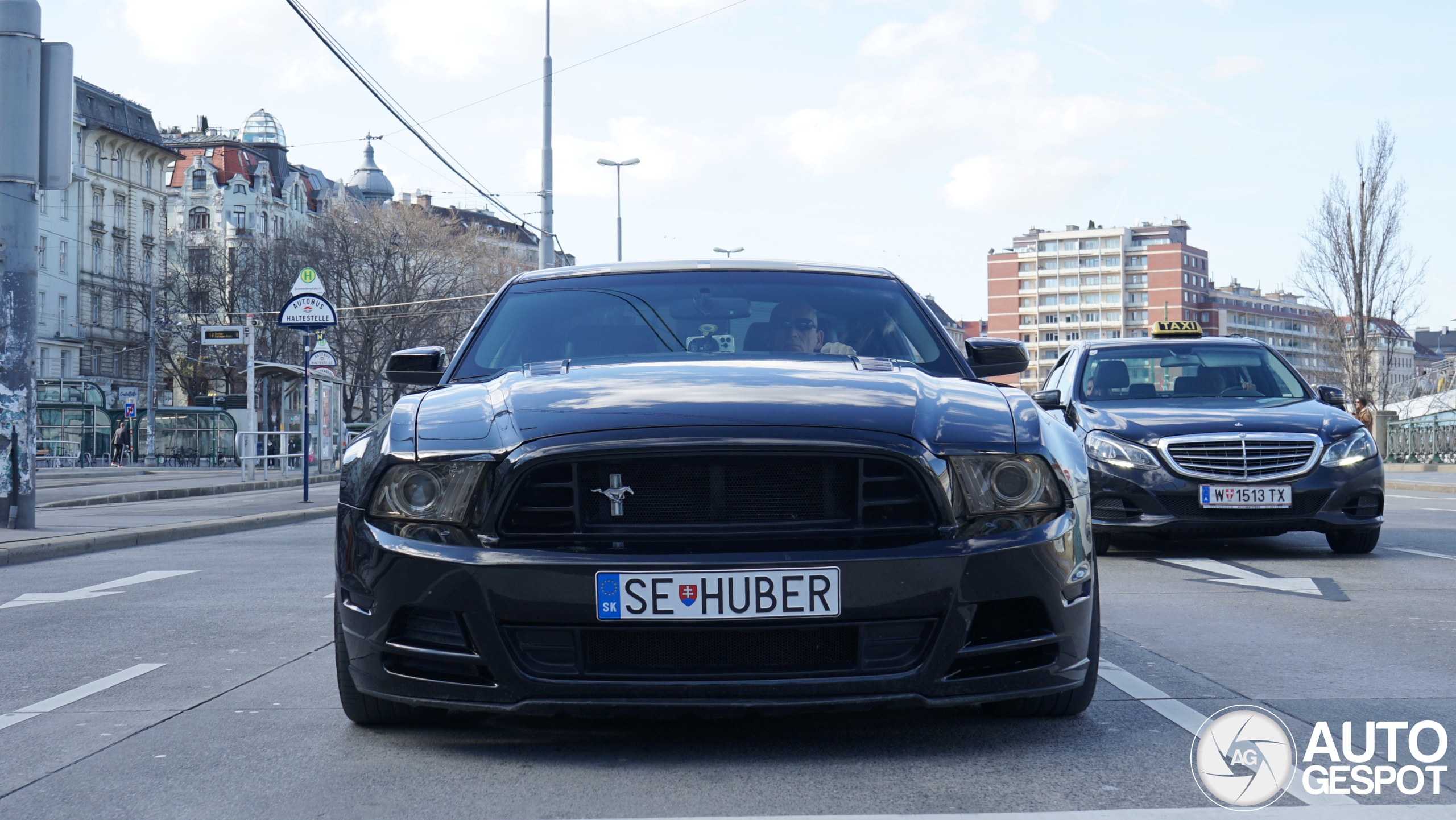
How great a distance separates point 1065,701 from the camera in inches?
164

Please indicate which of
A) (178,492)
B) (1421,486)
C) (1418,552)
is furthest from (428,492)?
(1421,486)

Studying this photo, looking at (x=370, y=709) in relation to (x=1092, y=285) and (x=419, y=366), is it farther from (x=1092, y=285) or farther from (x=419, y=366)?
(x=1092, y=285)

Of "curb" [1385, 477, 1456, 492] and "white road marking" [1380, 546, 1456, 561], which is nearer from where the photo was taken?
"white road marking" [1380, 546, 1456, 561]

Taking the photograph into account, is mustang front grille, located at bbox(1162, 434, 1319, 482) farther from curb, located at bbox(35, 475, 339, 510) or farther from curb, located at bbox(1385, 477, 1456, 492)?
curb, located at bbox(1385, 477, 1456, 492)

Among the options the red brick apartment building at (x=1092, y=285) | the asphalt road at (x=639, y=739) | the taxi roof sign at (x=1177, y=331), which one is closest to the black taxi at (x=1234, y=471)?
the taxi roof sign at (x=1177, y=331)

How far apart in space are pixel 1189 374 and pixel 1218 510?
1768 millimetres

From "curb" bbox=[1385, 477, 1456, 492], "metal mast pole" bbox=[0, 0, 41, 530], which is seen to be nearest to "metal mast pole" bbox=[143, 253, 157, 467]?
"metal mast pole" bbox=[0, 0, 41, 530]

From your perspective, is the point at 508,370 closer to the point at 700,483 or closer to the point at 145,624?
the point at 700,483

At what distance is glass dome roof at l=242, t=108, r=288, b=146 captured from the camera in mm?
96250

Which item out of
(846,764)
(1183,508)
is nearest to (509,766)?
(846,764)

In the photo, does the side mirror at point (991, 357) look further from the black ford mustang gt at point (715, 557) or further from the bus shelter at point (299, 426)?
the bus shelter at point (299, 426)

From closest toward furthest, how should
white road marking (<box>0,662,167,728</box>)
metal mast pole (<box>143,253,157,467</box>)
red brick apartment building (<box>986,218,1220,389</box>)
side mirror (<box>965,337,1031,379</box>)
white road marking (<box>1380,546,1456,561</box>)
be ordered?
1. white road marking (<box>0,662,167,728</box>)
2. side mirror (<box>965,337,1031,379</box>)
3. white road marking (<box>1380,546,1456,561</box>)
4. metal mast pole (<box>143,253,157,467</box>)
5. red brick apartment building (<box>986,218,1220,389</box>)

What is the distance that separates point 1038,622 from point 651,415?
1.12 meters

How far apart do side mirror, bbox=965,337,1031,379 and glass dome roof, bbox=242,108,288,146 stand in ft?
314
